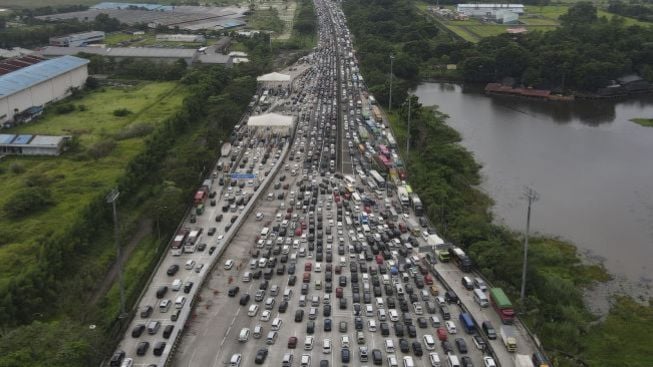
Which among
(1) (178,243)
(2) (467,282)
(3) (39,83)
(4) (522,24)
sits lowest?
(2) (467,282)

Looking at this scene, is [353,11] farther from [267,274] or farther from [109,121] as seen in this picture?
[267,274]

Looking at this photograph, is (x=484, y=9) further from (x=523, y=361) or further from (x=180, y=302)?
(x=523, y=361)

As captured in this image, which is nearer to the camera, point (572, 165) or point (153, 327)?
point (153, 327)

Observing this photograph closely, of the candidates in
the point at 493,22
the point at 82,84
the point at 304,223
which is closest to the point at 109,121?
the point at 82,84

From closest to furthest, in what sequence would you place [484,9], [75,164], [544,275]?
1. [544,275]
2. [75,164]
3. [484,9]

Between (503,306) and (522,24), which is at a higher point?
(522,24)

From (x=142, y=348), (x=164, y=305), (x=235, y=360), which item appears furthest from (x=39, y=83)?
(x=235, y=360)

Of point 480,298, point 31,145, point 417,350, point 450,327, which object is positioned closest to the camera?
point 417,350

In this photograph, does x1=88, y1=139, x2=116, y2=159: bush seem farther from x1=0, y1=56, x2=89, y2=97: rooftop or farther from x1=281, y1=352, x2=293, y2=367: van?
x1=281, y1=352, x2=293, y2=367: van
